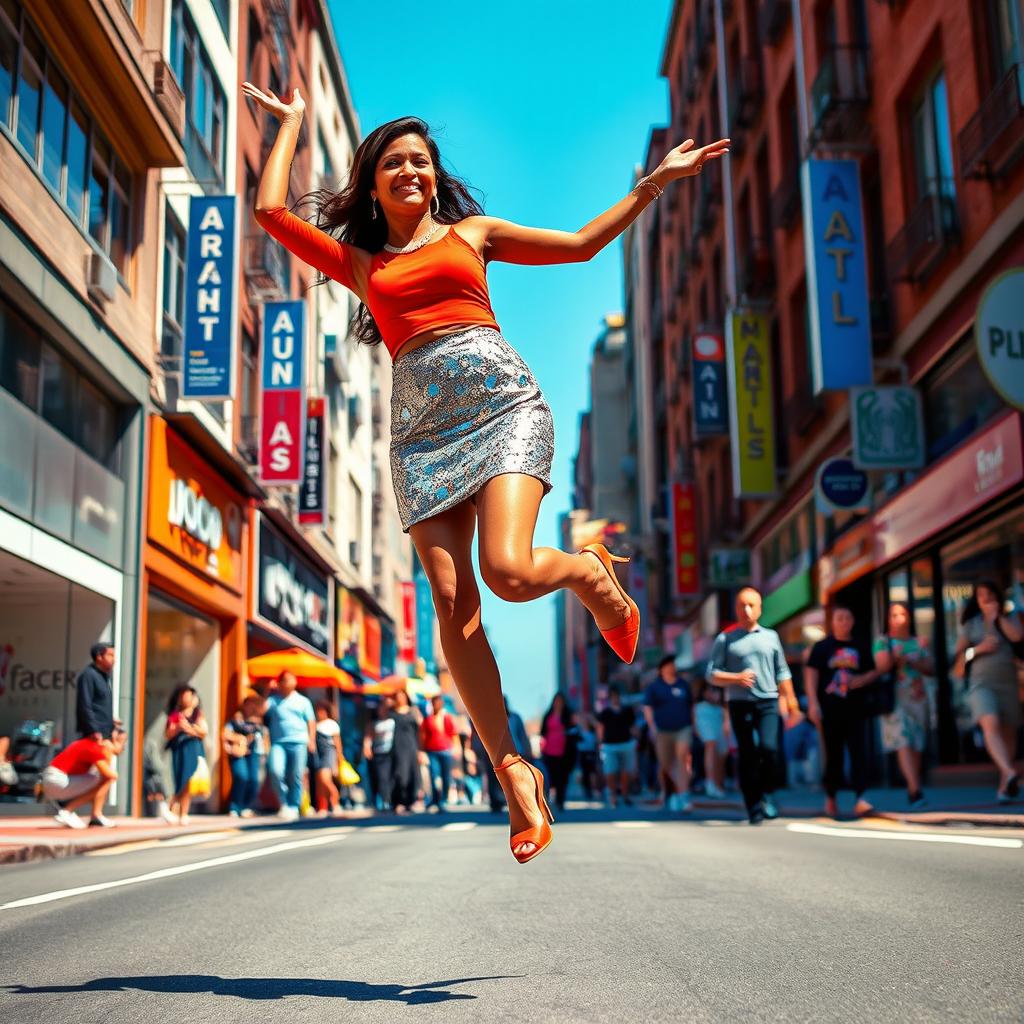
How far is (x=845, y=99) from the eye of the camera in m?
20.0

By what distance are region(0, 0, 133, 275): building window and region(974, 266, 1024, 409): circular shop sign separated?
909 centimetres

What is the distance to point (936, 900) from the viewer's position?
4910 mm

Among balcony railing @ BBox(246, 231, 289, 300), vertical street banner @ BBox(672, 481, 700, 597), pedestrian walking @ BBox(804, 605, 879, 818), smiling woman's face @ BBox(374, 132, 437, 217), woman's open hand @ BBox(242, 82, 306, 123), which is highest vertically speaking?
balcony railing @ BBox(246, 231, 289, 300)

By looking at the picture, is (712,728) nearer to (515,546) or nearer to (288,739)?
(288,739)

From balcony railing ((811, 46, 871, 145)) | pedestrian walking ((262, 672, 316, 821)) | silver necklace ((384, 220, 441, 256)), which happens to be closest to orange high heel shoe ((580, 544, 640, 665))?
silver necklace ((384, 220, 441, 256))

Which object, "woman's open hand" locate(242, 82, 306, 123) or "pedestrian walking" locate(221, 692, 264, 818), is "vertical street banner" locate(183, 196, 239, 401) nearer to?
"pedestrian walking" locate(221, 692, 264, 818)

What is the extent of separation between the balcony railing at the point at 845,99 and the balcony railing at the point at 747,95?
7394 millimetres

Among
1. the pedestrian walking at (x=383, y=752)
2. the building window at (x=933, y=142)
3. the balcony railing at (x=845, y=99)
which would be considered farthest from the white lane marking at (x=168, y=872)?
the balcony railing at (x=845, y=99)

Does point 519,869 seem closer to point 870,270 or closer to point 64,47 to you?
point 64,47

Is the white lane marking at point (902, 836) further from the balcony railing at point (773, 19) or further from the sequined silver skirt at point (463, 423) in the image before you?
the balcony railing at point (773, 19)

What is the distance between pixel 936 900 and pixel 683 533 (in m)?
35.1

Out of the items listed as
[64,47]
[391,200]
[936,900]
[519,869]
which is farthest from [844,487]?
[391,200]

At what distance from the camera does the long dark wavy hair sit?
4.09 metres

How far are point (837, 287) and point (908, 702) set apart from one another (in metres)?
7.80
